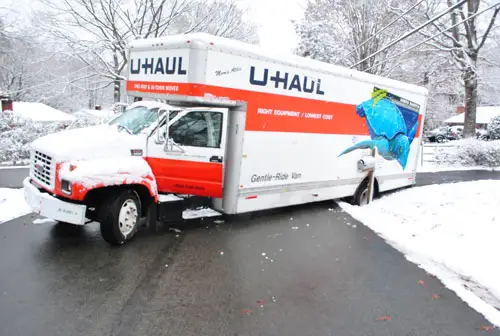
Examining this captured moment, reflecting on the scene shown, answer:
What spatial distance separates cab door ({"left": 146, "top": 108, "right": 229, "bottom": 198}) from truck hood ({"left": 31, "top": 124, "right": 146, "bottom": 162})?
0.41 meters

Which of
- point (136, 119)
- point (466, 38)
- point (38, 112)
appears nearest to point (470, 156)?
point (466, 38)

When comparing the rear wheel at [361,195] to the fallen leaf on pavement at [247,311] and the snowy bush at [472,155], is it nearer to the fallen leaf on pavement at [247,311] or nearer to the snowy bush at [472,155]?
the fallen leaf on pavement at [247,311]

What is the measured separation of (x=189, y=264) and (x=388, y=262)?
10.3 ft

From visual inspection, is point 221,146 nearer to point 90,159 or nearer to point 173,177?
point 173,177

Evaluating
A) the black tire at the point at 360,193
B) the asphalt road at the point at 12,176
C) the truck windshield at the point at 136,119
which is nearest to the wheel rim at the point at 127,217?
the truck windshield at the point at 136,119

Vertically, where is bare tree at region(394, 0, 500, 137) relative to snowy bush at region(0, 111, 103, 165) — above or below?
above

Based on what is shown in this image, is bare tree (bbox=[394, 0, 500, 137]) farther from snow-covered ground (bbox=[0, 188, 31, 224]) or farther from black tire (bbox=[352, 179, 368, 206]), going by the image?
snow-covered ground (bbox=[0, 188, 31, 224])

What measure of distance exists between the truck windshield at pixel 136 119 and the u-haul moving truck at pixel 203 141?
0.02 metres

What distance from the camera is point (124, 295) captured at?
184 inches

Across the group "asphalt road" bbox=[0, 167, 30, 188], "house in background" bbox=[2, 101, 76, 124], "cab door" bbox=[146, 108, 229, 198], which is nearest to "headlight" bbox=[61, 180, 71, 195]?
"cab door" bbox=[146, 108, 229, 198]

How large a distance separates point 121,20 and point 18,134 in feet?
32.1

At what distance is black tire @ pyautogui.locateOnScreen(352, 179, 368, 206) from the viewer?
1049cm

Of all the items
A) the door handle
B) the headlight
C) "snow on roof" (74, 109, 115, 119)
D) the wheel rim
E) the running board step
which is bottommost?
the running board step

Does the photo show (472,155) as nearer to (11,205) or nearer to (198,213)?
(198,213)
